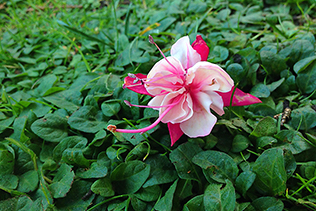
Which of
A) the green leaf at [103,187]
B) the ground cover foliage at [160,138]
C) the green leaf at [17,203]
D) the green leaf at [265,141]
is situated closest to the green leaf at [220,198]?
the ground cover foliage at [160,138]

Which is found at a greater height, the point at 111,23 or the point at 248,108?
the point at 111,23

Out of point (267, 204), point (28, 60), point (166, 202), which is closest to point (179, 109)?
point (166, 202)

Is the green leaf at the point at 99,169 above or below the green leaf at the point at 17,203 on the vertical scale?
above

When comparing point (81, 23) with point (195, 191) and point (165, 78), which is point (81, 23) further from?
point (195, 191)

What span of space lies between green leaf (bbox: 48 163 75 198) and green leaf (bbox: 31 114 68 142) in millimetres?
137

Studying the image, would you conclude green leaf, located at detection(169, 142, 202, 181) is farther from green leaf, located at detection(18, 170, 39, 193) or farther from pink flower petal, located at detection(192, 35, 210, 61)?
green leaf, located at detection(18, 170, 39, 193)

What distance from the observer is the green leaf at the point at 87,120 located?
96 cm

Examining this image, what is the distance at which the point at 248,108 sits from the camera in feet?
3.25

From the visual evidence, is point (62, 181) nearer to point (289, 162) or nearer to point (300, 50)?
point (289, 162)

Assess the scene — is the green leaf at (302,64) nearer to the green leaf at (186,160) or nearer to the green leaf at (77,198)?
the green leaf at (186,160)

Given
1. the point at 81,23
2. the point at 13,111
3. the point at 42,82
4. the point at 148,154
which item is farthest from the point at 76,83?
the point at 81,23

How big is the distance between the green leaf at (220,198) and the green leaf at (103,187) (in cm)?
32

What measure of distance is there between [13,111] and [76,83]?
322 mm

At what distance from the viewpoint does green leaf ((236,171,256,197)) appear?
0.75 metres
